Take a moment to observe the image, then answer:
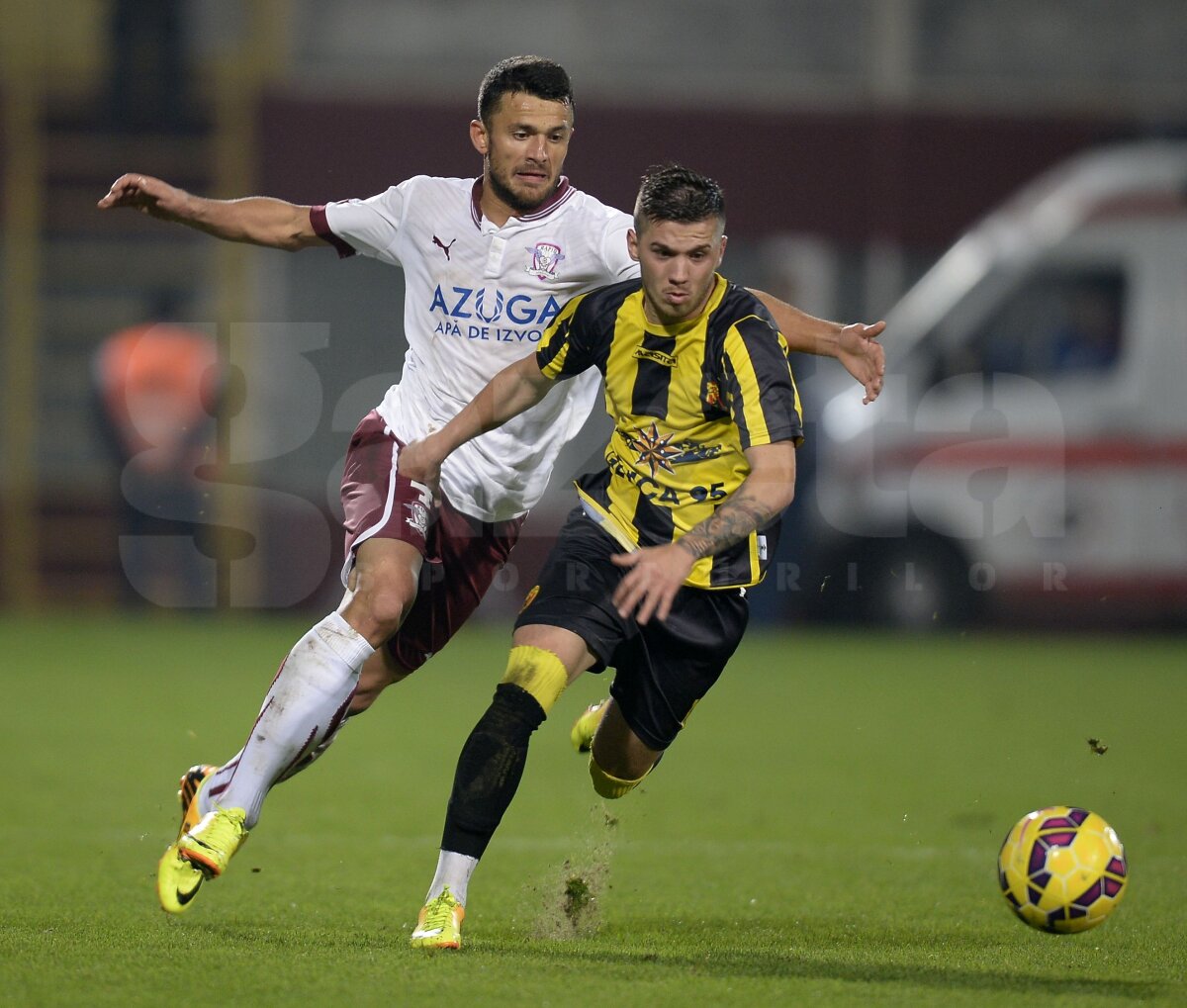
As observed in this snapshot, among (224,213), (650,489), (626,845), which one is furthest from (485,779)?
(626,845)

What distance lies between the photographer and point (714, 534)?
4.72 m

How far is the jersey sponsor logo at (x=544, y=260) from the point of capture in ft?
18.4

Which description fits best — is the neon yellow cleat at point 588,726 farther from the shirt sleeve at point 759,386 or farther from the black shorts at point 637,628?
the shirt sleeve at point 759,386

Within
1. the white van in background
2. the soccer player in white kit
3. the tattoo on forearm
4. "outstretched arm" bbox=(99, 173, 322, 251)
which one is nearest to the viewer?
the tattoo on forearm

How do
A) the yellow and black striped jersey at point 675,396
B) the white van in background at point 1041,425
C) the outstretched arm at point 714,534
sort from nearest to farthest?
1. the outstretched arm at point 714,534
2. the yellow and black striped jersey at point 675,396
3. the white van in background at point 1041,425

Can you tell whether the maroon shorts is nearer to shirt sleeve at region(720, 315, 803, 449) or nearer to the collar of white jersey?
the collar of white jersey

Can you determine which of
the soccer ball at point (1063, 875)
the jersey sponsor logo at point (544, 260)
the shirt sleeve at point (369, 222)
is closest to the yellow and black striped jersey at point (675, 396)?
the jersey sponsor logo at point (544, 260)

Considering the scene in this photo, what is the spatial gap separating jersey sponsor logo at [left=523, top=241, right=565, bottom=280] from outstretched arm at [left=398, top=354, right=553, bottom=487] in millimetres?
378

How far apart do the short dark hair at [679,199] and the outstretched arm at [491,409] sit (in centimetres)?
58

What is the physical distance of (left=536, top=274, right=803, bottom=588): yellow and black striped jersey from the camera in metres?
5.05

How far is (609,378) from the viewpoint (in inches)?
207

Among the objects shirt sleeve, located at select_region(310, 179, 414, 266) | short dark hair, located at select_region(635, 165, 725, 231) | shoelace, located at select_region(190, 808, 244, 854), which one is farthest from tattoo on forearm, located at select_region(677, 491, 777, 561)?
shirt sleeve, located at select_region(310, 179, 414, 266)

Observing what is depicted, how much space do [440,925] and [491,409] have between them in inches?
58.9

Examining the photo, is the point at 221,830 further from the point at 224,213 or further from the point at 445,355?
the point at 224,213
